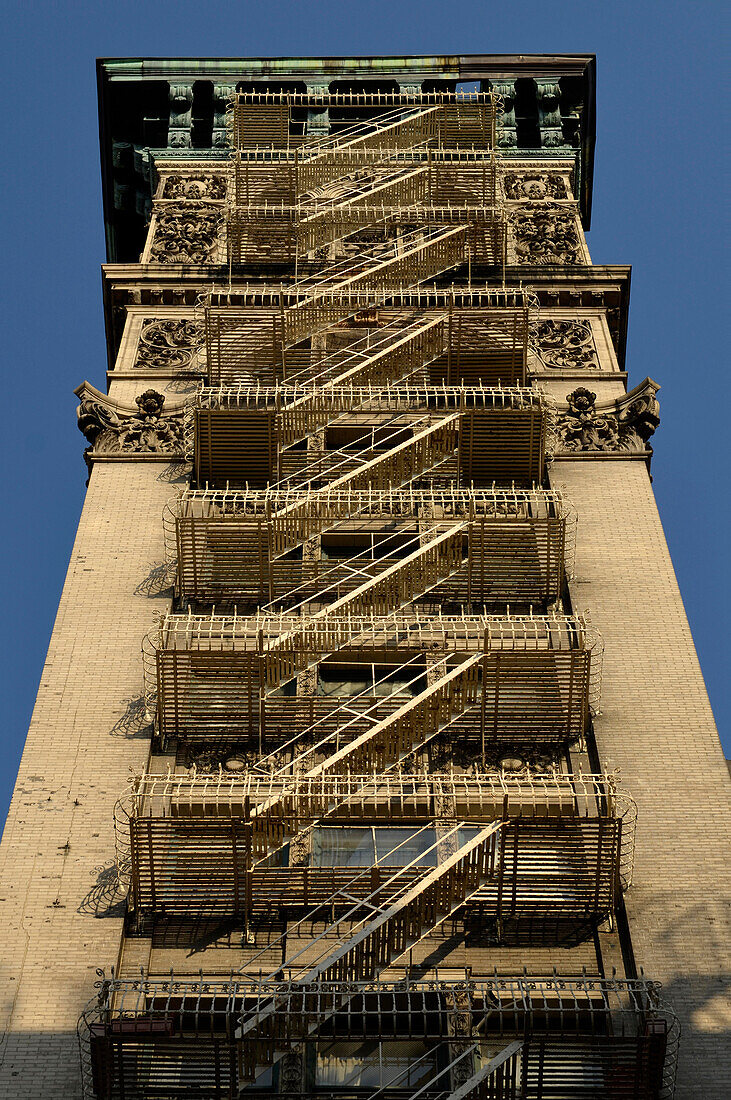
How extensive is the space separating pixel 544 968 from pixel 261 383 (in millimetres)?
16792

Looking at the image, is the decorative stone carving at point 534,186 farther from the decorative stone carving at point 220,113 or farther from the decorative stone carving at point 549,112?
the decorative stone carving at point 220,113

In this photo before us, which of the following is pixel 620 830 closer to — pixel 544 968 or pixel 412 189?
pixel 544 968

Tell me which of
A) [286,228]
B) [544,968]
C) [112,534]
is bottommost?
[544,968]

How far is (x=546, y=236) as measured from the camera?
48.8 meters

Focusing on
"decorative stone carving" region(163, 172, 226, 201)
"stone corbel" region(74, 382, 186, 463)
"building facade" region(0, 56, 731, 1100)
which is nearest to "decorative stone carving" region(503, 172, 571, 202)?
"building facade" region(0, 56, 731, 1100)

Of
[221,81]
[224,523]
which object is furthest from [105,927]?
[221,81]

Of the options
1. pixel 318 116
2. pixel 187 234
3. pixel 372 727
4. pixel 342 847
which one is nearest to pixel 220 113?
pixel 318 116

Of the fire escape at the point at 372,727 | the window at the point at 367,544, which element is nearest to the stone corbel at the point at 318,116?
the fire escape at the point at 372,727

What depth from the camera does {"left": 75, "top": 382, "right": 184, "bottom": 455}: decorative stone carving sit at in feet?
130

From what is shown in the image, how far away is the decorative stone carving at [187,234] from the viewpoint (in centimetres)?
4788

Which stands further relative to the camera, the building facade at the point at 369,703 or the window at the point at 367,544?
the window at the point at 367,544

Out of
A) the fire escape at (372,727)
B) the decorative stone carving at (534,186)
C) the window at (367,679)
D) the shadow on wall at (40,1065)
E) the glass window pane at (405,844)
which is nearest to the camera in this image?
the fire escape at (372,727)

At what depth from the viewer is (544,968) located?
90.2 feet

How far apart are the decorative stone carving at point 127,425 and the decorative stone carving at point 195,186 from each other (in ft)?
38.4
